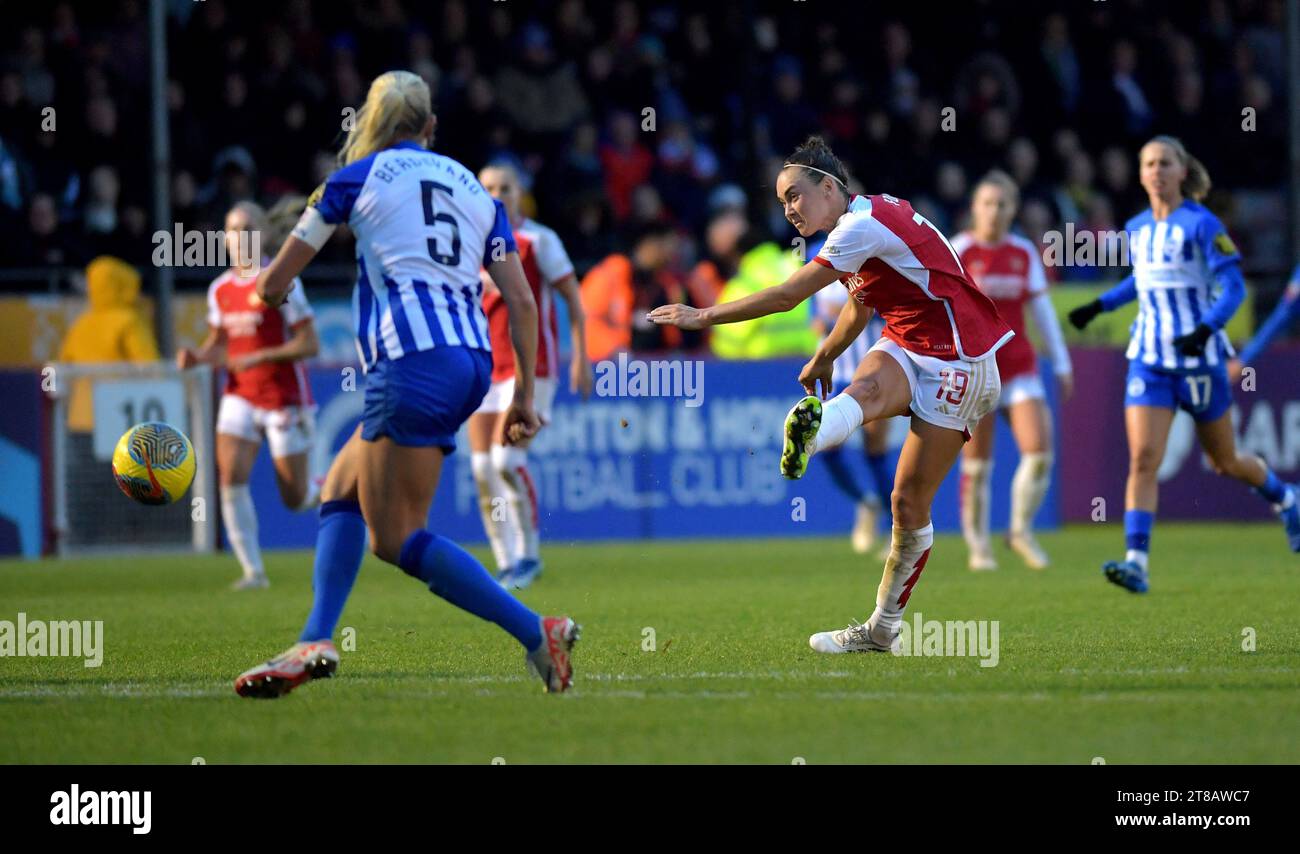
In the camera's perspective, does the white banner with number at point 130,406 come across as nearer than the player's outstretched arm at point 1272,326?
Yes

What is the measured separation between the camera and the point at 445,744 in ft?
17.9

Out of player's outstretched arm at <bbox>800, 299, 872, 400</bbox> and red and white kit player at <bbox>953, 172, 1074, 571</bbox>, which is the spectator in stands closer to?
red and white kit player at <bbox>953, 172, 1074, 571</bbox>

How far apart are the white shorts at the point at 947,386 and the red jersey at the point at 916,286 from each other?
0.04 metres

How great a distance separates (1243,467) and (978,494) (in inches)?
89.6

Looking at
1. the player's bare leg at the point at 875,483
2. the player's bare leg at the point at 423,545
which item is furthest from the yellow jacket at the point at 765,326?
the player's bare leg at the point at 423,545

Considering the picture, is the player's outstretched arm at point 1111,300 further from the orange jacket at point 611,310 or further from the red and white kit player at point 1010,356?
the orange jacket at point 611,310

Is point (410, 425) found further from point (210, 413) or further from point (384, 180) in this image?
point (210, 413)

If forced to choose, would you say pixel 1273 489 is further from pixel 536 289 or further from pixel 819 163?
pixel 819 163

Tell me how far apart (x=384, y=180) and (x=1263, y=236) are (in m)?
15.3

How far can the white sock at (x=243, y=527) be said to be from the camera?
11.9 m

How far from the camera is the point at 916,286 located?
723cm

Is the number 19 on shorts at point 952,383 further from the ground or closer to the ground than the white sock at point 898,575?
further from the ground

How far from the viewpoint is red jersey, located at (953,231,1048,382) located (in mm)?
12008

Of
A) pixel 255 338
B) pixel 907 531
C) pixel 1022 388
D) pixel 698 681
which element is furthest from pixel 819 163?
pixel 255 338
